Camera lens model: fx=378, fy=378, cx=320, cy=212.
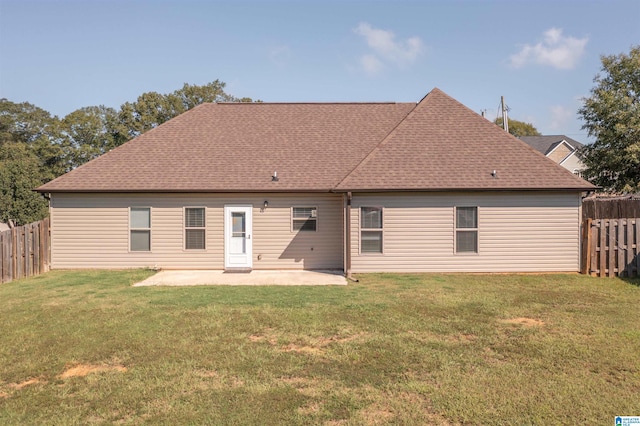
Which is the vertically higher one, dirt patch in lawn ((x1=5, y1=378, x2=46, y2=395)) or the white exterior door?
the white exterior door

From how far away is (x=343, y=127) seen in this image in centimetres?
1577

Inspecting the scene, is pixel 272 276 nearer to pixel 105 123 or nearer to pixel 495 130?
pixel 495 130

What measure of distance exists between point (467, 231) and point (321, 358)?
27.4ft

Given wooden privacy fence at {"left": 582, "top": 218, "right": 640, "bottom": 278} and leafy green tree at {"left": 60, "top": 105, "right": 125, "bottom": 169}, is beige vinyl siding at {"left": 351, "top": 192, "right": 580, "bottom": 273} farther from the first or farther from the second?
leafy green tree at {"left": 60, "top": 105, "right": 125, "bottom": 169}

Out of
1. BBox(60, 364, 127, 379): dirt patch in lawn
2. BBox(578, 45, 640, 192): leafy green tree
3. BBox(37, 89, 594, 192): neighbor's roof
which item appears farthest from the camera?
BBox(578, 45, 640, 192): leafy green tree

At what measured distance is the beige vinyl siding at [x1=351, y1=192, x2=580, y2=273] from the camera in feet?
38.9

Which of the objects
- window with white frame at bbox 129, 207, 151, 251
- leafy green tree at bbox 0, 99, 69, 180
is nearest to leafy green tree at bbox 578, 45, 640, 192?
window with white frame at bbox 129, 207, 151, 251

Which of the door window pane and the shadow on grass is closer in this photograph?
the shadow on grass

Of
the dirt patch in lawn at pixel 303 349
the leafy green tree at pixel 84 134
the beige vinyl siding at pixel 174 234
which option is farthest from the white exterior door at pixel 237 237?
the leafy green tree at pixel 84 134

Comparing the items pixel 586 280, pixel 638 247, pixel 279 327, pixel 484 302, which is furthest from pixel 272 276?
pixel 638 247

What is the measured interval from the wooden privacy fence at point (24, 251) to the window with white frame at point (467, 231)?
13.1 meters

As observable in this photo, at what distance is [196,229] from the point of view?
42.9 feet

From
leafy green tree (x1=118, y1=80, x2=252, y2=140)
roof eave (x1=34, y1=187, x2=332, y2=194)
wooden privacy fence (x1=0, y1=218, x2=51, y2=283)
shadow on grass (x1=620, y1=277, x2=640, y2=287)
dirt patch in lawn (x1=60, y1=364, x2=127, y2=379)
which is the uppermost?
leafy green tree (x1=118, y1=80, x2=252, y2=140)

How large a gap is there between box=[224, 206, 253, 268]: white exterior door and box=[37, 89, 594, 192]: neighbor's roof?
0.87 metres
